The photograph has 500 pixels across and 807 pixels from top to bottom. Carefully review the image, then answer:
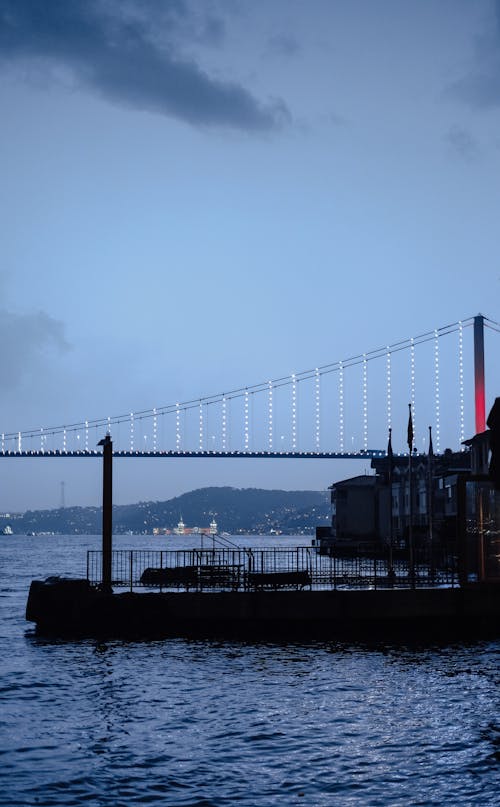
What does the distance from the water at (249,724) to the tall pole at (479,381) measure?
75356 millimetres

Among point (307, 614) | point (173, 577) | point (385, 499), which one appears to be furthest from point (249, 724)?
point (385, 499)

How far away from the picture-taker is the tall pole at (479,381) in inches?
4217

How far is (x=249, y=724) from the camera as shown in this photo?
68.5 feet

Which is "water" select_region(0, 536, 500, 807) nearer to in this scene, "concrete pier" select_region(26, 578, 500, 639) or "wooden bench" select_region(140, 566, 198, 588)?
"concrete pier" select_region(26, 578, 500, 639)

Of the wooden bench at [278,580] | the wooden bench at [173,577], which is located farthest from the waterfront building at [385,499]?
the wooden bench at [173,577]

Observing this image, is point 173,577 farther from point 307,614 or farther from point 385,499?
point 385,499

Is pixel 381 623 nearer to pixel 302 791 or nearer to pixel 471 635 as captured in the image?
pixel 471 635

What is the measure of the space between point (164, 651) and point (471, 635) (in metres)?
11.1

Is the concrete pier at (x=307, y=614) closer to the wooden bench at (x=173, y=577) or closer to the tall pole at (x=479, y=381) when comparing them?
the wooden bench at (x=173, y=577)

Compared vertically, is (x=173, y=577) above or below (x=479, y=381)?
below

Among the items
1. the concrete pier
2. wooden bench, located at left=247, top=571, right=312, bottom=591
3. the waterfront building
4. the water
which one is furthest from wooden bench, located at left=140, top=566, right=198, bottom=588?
the waterfront building

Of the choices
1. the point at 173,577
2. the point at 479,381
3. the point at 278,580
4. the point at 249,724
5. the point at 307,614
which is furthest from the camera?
the point at 479,381

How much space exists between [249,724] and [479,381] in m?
99.4

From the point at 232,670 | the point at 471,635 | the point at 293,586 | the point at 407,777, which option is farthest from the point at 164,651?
the point at 407,777
